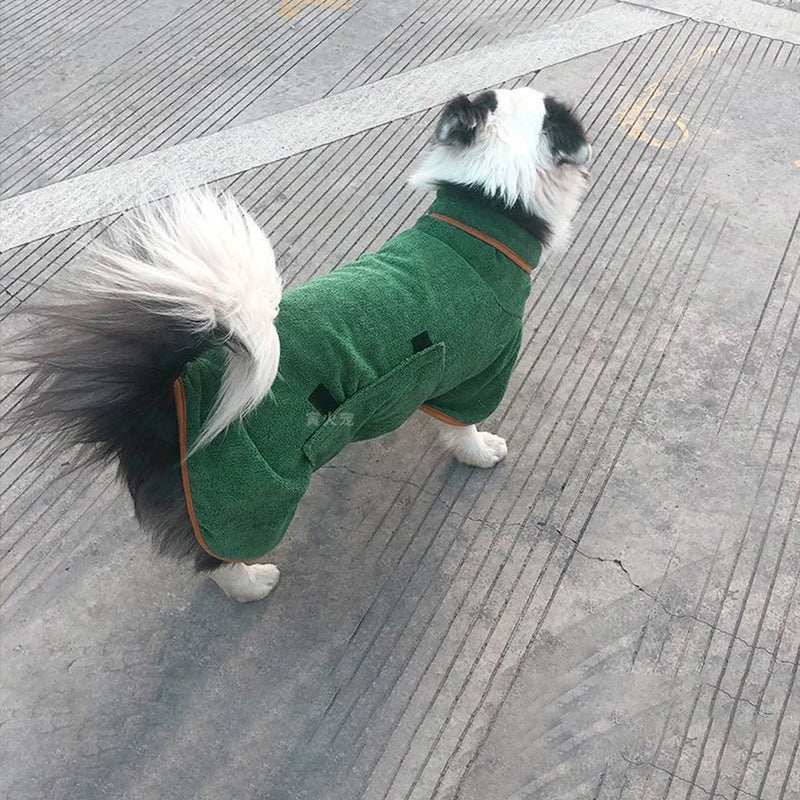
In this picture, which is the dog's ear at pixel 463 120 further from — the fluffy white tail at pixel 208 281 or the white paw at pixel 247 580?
the white paw at pixel 247 580

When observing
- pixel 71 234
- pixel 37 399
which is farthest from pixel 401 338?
pixel 71 234

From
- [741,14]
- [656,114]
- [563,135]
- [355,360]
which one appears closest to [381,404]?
[355,360]

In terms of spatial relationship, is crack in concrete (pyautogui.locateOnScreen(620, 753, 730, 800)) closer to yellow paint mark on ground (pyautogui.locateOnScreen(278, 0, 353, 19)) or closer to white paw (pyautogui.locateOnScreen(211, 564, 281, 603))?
white paw (pyautogui.locateOnScreen(211, 564, 281, 603))

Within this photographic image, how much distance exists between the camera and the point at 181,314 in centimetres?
171

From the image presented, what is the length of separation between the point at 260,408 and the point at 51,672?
4.18ft

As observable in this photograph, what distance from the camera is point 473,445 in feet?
9.37

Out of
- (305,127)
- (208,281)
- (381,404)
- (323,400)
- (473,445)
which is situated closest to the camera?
(208,281)

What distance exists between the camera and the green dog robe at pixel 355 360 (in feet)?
6.34

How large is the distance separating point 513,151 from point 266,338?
104 cm

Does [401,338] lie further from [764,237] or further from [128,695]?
[764,237]

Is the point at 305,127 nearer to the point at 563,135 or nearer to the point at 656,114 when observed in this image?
the point at 656,114

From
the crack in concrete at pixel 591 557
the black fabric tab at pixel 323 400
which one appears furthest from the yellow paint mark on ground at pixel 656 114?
the black fabric tab at pixel 323 400

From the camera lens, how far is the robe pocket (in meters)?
2.04

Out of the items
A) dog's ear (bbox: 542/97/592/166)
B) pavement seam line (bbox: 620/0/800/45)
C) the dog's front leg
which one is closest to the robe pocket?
the dog's front leg
